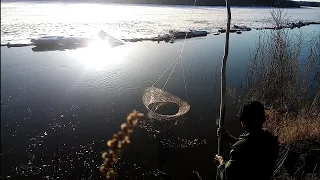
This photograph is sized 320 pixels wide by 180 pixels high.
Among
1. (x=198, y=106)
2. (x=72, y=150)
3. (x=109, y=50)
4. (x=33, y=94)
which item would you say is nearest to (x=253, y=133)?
(x=72, y=150)

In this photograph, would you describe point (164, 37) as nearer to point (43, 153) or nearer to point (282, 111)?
point (282, 111)

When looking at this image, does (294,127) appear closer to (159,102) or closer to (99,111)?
(159,102)

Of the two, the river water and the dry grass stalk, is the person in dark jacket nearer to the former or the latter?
the dry grass stalk

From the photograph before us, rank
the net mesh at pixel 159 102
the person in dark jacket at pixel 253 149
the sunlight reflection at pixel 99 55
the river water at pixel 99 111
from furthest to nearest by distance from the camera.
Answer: the sunlight reflection at pixel 99 55
the net mesh at pixel 159 102
the river water at pixel 99 111
the person in dark jacket at pixel 253 149

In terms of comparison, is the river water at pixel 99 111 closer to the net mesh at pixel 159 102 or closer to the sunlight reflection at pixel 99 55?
the sunlight reflection at pixel 99 55

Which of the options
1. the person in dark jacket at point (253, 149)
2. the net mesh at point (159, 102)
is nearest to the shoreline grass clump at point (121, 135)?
the person in dark jacket at point (253, 149)

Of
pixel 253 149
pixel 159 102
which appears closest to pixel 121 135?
pixel 253 149
